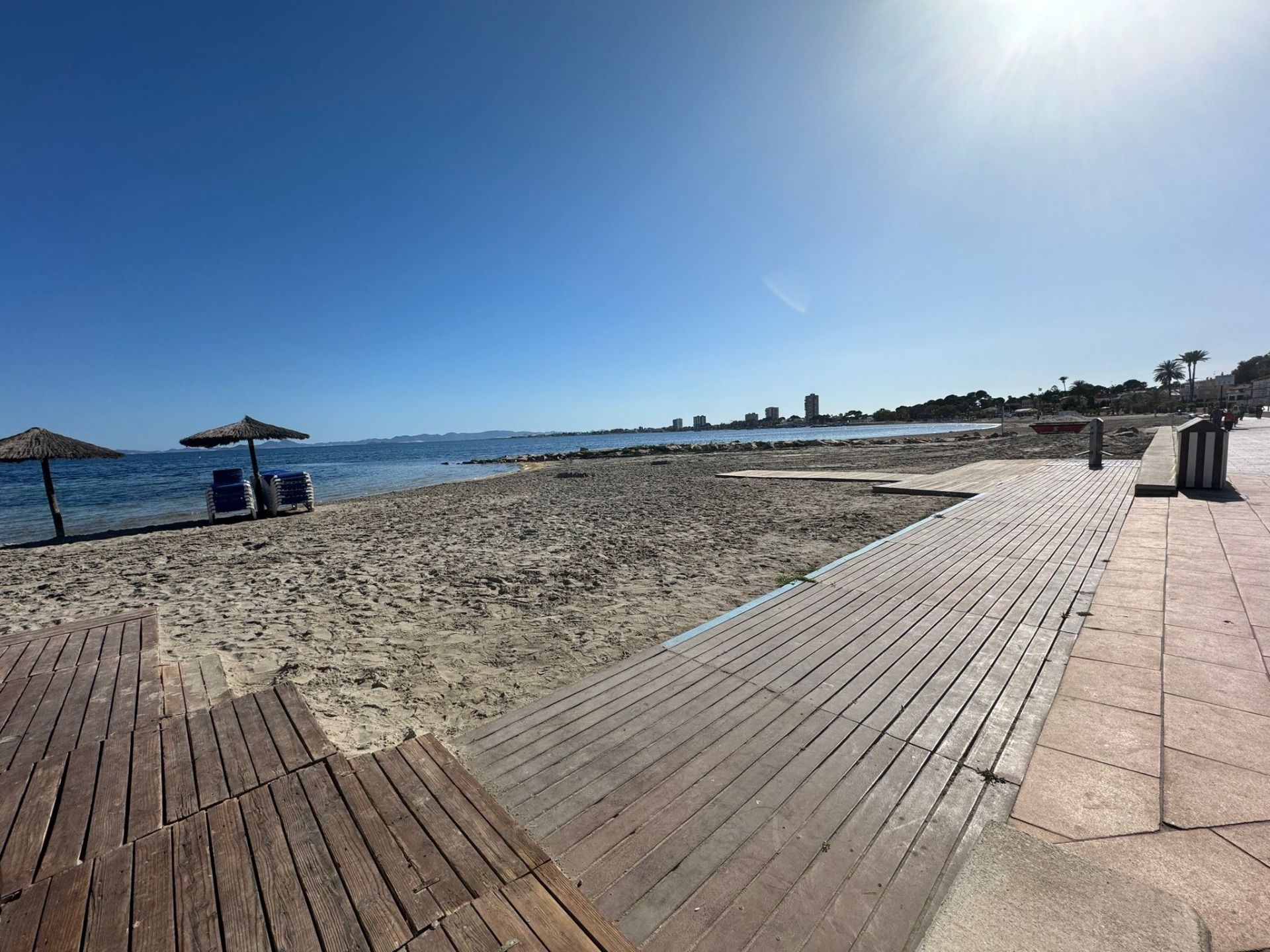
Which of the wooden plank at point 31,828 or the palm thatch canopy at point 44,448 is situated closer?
the wooden plank at point 31,828

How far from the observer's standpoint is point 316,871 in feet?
4.96

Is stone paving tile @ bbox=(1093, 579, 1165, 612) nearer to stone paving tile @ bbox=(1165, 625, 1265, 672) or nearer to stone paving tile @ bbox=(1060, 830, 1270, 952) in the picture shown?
stone paving tile @ bbox=(1165, 625, 1265, 672)

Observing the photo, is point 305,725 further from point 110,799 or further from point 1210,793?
point 1210,793

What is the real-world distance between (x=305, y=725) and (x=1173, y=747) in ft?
12.8

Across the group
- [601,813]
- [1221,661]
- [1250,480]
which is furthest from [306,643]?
[1250,480]

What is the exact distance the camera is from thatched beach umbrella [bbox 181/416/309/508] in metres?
13.1

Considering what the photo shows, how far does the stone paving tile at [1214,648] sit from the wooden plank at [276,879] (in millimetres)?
4408

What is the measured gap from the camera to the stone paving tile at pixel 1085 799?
1.86 m

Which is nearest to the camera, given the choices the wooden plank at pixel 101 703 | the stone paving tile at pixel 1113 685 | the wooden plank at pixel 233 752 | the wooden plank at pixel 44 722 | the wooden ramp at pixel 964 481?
the wooden plank at pixel 233 752

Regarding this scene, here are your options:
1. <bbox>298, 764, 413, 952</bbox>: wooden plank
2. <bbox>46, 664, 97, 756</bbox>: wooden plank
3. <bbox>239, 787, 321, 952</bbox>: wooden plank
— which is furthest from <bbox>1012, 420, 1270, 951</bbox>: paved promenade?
<bbox>46, 664, 97, 756</bbox>: wooden plank

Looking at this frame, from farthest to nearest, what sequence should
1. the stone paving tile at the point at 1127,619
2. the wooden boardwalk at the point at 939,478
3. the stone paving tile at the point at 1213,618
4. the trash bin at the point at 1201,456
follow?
1. the wooden boardwalk at the point at 939,478
2. the trash bin at the point at 1201,456
3. the stone paving tile at the point at 1127,619
4. the stone paving tile at the point at 1213,618

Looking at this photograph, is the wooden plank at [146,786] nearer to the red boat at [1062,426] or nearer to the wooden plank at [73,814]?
the wooden plank at [73,814]

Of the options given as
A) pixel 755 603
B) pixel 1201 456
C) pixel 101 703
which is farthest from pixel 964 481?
pixel 101 703

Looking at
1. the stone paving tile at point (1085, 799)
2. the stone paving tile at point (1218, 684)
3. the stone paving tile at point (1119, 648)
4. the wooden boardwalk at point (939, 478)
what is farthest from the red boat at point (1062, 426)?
the stone paving tile at point (1085, 799)
